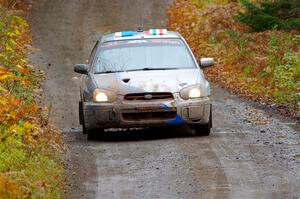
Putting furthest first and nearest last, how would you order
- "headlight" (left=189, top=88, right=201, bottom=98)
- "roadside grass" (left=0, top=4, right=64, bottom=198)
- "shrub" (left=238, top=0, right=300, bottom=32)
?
"shrub" (left=238, top=0, right=300, bottom=32), "headlight" (left=189, top=88, right=201, bottom=98), "roadside grass" (left=0, top=4, right=64, bottom=198)

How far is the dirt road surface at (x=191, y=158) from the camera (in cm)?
1018

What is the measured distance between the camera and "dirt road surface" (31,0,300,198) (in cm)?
1018

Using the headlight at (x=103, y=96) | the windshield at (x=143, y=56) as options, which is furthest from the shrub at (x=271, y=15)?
the headlight at (x=103, y=96)

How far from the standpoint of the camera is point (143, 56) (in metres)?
15.4

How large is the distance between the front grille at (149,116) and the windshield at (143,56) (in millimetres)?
1143

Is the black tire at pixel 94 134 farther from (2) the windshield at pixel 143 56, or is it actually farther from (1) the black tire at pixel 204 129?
(1) the black tire at pixel 204 129

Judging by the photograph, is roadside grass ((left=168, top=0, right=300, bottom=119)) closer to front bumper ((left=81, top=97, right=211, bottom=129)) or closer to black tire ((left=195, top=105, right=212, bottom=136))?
black tire ((left=195, top=105, right=212, bottom=136))

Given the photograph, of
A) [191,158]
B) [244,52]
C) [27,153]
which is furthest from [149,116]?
[244,52]

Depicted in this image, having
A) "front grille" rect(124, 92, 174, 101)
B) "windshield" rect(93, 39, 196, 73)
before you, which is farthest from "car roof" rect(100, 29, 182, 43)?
"front grille" rect(124, 92, 174, 101)

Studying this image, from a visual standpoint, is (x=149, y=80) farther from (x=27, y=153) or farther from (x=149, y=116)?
(x=27, y=153)

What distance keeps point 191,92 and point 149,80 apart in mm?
699

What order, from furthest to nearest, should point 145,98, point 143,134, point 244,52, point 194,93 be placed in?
1. point 244,52
2. point 143,134
3. point 194,93
4. point 145,98

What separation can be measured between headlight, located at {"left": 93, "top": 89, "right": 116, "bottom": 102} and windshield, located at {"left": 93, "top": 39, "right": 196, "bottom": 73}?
0.87 metres

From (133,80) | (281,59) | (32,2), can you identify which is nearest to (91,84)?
(133,80)
